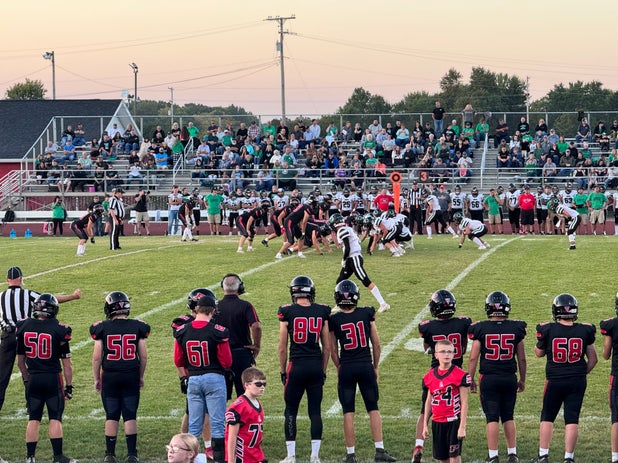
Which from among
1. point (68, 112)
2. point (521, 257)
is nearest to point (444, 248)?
point (521, 257)

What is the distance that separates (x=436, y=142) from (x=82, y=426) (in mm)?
27056

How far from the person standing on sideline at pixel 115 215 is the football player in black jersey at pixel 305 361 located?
15625mm

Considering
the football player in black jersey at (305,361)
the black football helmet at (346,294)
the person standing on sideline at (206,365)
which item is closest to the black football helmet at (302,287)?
the football player in black jersey at (305,361)

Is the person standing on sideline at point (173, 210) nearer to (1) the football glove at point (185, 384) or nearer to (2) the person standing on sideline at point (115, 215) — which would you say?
(2) the person standing on sideline at point (115, 215)

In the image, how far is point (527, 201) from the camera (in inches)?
1109

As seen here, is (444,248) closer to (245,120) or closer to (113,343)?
(113,343)

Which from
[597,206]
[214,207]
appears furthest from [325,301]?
[597,206]

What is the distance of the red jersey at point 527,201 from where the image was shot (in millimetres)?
28094

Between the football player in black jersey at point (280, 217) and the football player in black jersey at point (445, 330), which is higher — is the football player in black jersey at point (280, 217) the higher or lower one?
the higher one

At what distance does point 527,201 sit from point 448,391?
835 inches

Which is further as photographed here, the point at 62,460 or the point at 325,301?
the point at 325,301

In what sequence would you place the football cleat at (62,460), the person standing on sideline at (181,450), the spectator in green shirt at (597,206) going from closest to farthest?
the person standing on sideline at (181,450)
the football cleat at (62,460)
the spectator in green shirt at (597,206)

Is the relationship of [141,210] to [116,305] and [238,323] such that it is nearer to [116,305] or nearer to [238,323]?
[238,323]

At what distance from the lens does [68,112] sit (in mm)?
50156
